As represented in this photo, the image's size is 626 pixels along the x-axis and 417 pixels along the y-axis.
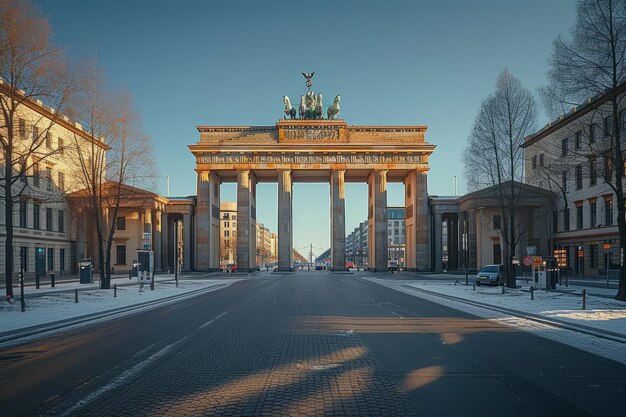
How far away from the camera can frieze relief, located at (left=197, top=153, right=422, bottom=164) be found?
69625 millimetres

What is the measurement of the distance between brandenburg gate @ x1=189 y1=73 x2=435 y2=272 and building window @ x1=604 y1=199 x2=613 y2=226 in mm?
25608

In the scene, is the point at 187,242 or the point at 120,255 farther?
the point at 187,242

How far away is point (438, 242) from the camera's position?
73.4 metres

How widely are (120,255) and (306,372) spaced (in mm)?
68571

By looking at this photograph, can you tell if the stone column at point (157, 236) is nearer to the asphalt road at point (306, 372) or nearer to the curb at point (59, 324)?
the curb at point (59, 324)

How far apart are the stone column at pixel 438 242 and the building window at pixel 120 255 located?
43.9m

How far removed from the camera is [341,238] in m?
70.1

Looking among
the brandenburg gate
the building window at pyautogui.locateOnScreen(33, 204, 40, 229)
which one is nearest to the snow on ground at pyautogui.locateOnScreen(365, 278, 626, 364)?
the brandenburg gate

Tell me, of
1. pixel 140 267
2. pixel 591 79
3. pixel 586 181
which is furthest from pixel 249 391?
pixel 586 181

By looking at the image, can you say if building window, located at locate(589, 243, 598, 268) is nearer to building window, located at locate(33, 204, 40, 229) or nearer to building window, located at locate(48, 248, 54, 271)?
building window, located at locate(33, 204, 40, 229)

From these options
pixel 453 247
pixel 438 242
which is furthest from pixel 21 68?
pixel 453 247

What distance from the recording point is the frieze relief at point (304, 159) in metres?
69.6

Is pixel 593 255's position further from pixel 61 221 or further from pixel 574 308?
pixel 61 221

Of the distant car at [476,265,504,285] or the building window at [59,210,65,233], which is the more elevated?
the building window at [59,210,65,233]
